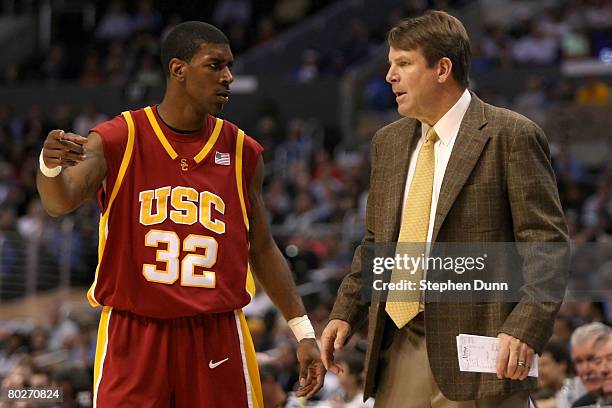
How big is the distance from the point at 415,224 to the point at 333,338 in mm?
572

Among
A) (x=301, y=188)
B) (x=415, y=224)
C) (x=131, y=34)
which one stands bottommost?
(x=415, y=224)

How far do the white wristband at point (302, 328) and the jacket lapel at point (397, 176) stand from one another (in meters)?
0.68

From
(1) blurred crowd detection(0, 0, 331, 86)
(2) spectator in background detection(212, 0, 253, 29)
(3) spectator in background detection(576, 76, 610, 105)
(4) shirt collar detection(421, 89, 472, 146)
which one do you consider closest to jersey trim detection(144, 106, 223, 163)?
(4) shirt collar detection(421, 89, 472, 146)

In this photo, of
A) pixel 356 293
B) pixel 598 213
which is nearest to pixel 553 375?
pixel 356 293

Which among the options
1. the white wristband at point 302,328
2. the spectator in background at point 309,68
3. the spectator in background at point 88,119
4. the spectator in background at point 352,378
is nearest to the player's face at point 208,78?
the white wristband at point 302,328

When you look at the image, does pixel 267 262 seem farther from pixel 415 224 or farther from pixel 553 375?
pixel 553 375

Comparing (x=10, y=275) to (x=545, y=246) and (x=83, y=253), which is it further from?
(x=545, y=246)

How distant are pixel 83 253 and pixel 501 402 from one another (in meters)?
10.3

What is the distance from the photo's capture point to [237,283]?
192 inches

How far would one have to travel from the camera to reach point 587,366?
20.9 ft

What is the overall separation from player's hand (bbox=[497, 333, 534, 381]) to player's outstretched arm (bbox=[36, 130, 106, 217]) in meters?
1.75

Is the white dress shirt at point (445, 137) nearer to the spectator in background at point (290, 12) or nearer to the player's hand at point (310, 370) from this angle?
the player's hand at point (310, 370)

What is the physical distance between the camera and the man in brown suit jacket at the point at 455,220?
418 centimetres

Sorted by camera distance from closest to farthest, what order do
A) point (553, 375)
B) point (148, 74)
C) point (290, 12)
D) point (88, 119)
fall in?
point (553, 375) → point (88, 119) → point (148, 74) → point (290, 12)
